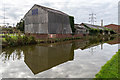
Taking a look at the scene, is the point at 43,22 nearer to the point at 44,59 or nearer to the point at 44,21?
the point at 44,21

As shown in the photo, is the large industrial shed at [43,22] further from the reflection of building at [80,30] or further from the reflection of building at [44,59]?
the reflection of building at [44,59]

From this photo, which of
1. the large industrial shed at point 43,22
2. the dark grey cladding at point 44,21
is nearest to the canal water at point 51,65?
the large industrial shed at point 43,22

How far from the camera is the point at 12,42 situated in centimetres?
1473

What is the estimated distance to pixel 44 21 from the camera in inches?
1042

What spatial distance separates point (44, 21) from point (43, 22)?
418 mm

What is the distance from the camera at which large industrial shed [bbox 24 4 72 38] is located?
85.7 ft

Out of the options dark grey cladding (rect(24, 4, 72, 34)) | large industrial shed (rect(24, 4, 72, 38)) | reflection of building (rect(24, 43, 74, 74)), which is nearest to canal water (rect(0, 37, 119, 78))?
reflection of building (rect(24, 43, 74, 74))

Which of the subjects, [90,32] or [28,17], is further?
[90,32]

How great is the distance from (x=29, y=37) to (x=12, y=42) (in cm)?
331

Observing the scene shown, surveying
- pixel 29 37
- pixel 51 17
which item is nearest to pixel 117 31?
pixel 51 17

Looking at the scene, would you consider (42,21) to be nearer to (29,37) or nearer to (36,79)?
(29,37)

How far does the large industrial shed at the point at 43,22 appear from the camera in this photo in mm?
26109

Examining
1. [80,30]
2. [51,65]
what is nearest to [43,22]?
[51,65]

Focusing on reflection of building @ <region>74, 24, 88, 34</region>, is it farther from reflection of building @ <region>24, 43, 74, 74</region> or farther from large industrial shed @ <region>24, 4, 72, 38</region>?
reflection of building @ <region>24, 43, 74, 74</region>
